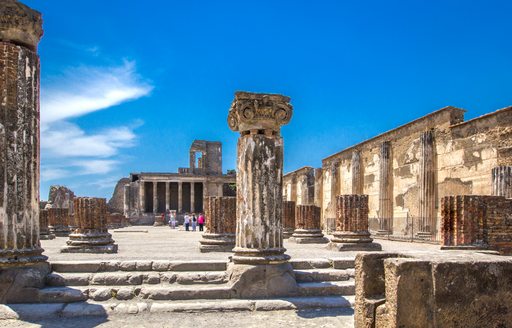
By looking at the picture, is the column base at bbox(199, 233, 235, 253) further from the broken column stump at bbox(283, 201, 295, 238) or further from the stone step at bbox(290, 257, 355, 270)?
the broken column stump at bbox(283, 201, 295, 238)

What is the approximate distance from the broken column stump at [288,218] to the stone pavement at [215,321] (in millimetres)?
10314

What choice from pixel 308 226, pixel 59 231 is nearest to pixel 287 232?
pixel 308 226

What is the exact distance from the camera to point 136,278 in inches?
286

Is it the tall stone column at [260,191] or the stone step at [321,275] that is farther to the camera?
the stone step at [321,275]

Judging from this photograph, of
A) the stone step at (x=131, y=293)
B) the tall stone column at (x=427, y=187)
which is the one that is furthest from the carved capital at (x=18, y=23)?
the tall stone column at (x=427, y=187)

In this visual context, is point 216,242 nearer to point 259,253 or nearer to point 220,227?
point 220,227

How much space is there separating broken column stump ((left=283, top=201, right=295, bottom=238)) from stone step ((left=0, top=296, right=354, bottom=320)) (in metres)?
9.81

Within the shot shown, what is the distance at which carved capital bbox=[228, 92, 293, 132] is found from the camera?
24.3 feet

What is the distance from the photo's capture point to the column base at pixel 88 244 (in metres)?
10.6

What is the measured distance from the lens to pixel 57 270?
295 inches

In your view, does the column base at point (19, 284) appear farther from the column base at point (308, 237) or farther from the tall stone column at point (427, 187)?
the tall stone column at point (427, 187)

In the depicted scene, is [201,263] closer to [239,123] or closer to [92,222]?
[239,123]

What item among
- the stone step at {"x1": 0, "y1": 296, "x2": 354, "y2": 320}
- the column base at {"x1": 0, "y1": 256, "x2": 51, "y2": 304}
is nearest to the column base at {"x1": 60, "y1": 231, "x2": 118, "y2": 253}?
the column base at {"x1": 0, "y1": 256, "x2": 51, "y2": 304}

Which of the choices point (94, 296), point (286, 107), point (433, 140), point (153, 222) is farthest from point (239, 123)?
point (153, 222)
